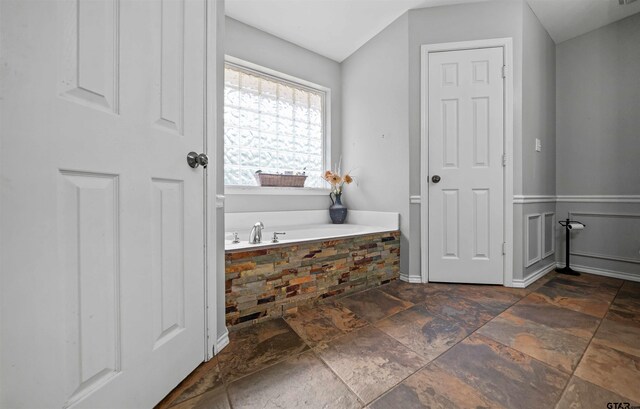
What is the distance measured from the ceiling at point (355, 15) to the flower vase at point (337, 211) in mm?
1650

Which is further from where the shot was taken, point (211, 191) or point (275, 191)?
point (275, 191)

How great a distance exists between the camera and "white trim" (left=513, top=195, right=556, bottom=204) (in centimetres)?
204

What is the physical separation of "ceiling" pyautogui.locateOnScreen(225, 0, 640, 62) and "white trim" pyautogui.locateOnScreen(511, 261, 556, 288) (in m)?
2.29

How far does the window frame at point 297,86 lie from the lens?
2.37 metres

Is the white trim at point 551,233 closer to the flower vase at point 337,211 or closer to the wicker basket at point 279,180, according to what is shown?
the flower vase at point 337,211

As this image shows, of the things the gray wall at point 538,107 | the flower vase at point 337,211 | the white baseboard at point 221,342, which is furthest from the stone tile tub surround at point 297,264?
the gray wall at point 538,107

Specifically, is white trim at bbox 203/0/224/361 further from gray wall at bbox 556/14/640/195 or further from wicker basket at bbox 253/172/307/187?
gray wall at bbox 556/14/640/195

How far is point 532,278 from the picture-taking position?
214cm

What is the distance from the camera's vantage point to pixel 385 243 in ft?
7.04

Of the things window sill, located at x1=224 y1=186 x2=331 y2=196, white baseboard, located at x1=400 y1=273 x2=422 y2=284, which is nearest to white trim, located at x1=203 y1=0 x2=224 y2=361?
window sill, located at x1=224 y1=186 x2=331 y2=196

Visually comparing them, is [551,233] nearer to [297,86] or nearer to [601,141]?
[601,141]

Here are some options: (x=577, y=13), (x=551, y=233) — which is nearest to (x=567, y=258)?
(x=551, y=233)

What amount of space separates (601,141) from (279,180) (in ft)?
10.2

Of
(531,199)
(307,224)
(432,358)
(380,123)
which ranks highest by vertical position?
(380,123)
